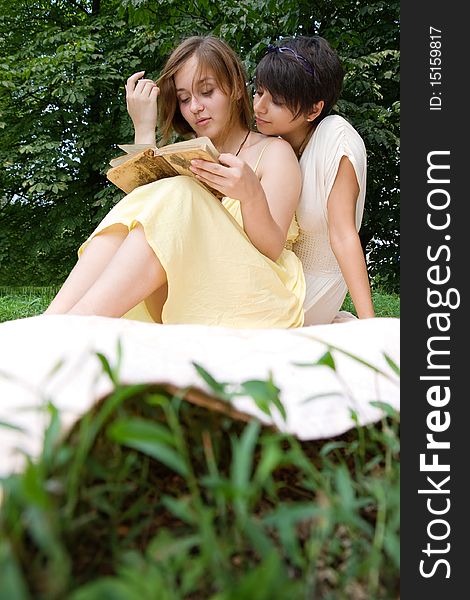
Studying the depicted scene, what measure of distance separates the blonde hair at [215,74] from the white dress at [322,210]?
1.02 feet

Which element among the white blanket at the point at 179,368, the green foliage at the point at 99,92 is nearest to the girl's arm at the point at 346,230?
the white blanket at the point at 179,368

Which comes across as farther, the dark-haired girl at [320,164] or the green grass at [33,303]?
the green grass at [33,303]

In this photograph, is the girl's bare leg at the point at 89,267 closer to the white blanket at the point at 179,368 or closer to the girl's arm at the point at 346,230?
the white blanket at the point at 179,368

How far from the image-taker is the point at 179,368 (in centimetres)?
86

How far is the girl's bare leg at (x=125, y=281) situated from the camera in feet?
5.32

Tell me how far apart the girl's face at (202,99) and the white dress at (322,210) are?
1.10ft

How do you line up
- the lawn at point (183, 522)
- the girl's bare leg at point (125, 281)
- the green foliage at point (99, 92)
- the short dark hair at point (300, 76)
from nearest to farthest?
1. the lawn at point (183, 522)
2. the girl's bare leg at point (125, 281)
3. the short dark hair at point (300, 76)
4. the green foliage at point (99, 92)

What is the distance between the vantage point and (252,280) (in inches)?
75.1

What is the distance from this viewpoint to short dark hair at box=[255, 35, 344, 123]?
233cm

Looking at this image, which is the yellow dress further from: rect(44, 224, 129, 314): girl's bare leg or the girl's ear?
the girl's ear

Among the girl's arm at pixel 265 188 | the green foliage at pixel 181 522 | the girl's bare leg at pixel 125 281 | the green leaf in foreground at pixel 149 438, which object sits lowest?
the green foliage at pixel 181 522

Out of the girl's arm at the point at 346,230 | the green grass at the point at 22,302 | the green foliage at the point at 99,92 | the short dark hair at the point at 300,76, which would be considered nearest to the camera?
the girl's arm at the point at 346,230

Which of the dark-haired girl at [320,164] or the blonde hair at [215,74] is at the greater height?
the blonde hair at [215,74]

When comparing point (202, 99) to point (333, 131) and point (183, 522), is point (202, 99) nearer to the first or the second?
point (333, 131)
